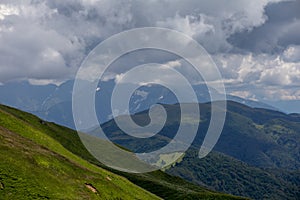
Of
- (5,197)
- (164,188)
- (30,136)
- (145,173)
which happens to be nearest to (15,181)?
(5,197)

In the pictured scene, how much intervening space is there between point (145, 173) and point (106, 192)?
420 ft

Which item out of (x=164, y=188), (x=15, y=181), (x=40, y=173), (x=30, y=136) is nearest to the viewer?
(x=15, y=181)

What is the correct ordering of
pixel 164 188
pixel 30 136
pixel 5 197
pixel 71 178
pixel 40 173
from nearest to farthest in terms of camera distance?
pixel 5 197 < pixel 40 173 < pixel 71 178 < pixel 30 136 < pixel 164 188

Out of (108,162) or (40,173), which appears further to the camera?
(108,162)

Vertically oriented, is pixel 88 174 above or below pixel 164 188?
above

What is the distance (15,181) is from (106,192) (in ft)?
54.9

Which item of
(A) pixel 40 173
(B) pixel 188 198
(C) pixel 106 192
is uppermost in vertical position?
(A) pixel 40 173

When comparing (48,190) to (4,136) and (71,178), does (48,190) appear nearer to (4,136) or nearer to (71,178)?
(71,178)

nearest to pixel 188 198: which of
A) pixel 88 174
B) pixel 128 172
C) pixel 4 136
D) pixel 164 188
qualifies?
pixel 164 188

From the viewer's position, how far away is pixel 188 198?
4616 inches

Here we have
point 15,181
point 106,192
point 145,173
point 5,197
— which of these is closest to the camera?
point 5,197

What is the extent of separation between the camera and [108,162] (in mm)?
175875

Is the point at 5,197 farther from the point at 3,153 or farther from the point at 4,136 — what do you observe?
the point at 4,136

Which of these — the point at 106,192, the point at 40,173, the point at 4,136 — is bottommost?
the point at 106,192
